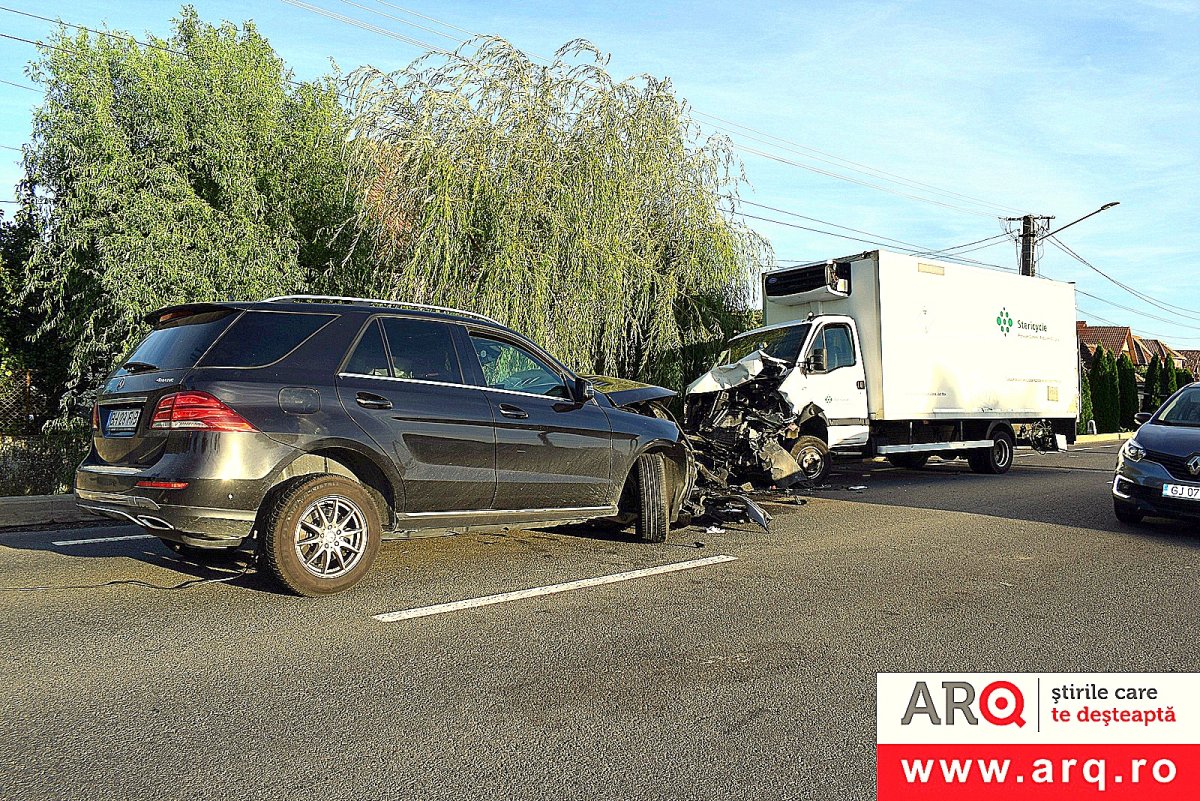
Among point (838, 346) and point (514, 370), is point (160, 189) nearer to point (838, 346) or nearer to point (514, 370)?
point (514, 370)

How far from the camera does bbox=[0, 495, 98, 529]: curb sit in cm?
953

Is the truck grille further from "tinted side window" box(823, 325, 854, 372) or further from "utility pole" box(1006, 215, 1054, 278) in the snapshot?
"utility pole" box(1006, 215, 1054, 278)

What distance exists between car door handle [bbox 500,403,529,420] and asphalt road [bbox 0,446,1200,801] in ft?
3.73

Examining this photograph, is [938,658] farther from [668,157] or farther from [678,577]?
[668,157]

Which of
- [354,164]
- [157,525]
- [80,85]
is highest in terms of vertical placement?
[80,85]

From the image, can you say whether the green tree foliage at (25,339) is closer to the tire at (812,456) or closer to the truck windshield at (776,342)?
the truck windshield at (776,342)

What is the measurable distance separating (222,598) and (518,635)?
206 cm

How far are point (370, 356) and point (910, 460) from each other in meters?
12.4

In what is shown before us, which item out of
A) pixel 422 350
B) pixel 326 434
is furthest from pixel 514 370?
pixel 326 434

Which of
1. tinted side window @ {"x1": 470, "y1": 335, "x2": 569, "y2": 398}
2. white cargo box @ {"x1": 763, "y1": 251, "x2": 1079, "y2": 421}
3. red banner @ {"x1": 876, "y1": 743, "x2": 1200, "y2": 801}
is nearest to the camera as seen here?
red banner @ {"x1": 876, "y1": 743, "x2": 1200, "y2": 801}

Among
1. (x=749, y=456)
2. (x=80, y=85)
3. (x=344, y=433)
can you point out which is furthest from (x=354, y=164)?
(x=344, y=433)

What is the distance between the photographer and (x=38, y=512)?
9.77m

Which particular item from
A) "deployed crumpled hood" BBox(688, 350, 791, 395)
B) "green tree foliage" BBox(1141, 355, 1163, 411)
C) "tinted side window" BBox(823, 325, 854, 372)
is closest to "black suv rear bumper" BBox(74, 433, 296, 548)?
"deployed crumpled hood" BBox(688, 350, 791, 395)

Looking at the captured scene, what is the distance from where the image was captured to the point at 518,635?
5.26 meters
